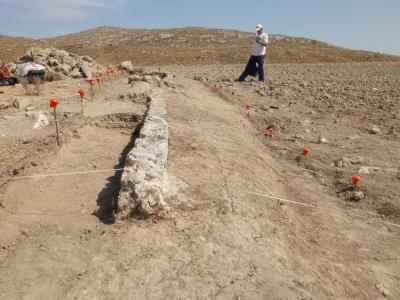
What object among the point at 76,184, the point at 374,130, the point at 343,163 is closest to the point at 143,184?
the point at 76,184

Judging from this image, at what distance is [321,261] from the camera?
4.12 meters

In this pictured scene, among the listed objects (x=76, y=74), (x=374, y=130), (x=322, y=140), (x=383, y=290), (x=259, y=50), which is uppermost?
(x=259, y=50)

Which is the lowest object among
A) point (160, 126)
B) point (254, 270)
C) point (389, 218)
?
point (389, 218)

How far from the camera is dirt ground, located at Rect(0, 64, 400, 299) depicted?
321 centimetres

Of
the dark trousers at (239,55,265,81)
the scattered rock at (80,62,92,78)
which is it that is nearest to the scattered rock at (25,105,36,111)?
the scattered rock at (80,62,92,78)

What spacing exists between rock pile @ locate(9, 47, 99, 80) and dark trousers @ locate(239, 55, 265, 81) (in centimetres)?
599

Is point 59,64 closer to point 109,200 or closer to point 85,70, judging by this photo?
point 85,70

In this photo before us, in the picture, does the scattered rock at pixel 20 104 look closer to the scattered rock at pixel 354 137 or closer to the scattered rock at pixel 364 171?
the scattered rock at pixel 364 171

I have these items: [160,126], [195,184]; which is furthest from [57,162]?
[195,184]

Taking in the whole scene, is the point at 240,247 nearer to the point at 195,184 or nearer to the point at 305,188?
the point at 195,184

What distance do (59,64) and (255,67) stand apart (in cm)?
773

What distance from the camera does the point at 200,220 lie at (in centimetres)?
398

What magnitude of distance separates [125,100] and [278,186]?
4.23 m

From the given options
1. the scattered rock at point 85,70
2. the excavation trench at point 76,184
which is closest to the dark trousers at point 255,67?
the scattered rock at point 85,70
